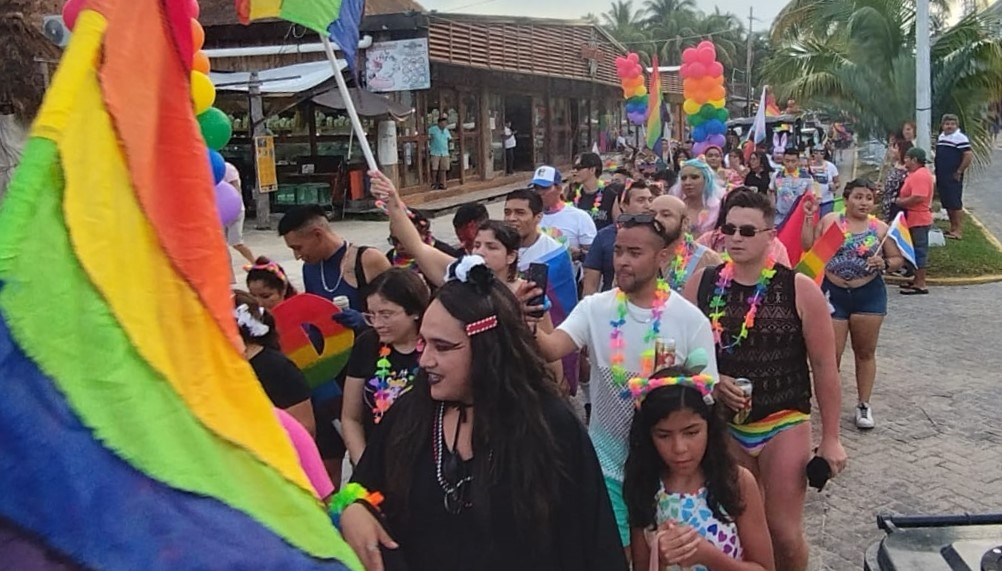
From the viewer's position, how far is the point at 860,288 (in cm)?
630

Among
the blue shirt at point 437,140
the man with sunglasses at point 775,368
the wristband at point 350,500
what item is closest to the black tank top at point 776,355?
the man with sunglasses at point 775,368

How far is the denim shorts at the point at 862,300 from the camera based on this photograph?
20.7 ft

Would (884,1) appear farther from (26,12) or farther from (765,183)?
(26,12)

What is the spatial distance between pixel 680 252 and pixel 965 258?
9516mm

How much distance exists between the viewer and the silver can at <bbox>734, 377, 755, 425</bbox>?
358cm

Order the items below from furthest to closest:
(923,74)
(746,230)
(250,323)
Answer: (923,74) < (746,230) < (250,323)

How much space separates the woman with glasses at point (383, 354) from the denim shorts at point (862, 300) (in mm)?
3678

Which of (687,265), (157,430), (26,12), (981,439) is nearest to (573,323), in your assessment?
(687,265)

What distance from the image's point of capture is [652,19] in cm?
8212

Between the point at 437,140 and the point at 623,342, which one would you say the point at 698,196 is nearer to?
the point at 623,342

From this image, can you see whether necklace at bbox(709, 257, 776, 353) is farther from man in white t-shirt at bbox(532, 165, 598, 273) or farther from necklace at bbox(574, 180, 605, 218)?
necklace at bbox(574, 180, 605, 218)

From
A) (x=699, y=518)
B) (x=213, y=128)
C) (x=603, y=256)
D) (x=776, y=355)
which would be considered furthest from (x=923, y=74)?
(x=699, y=518)

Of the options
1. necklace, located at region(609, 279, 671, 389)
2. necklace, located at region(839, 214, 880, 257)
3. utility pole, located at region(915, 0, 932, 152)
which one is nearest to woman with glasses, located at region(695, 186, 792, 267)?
necklace, located at region(609, 279, 671, 389)

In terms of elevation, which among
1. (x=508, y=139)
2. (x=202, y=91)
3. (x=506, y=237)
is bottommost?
(x=506, y=237)
